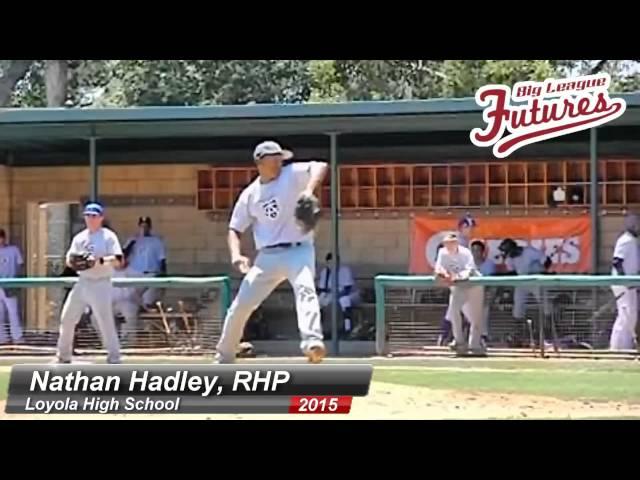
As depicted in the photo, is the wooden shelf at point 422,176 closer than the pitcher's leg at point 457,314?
No

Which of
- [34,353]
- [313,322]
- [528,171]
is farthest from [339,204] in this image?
[313,322]

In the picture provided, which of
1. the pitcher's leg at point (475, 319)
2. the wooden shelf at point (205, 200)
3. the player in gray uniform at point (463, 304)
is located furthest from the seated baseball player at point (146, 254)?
the pitcher's leg at point (475, 319)

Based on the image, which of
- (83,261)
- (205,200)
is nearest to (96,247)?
(83,261)

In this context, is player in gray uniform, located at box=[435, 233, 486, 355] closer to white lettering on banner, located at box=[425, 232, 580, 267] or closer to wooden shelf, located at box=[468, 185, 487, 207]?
white lettering on banner, located at box=[425, 232, 580, 267]

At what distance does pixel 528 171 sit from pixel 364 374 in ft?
23.5

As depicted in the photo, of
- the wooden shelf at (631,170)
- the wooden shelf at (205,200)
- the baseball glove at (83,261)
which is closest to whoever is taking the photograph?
the baseball glove at (83,261)

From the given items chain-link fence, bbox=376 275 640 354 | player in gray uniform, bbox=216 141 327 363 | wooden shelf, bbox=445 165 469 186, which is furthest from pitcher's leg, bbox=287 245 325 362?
wooden shelf, bbox=445 165 469 186

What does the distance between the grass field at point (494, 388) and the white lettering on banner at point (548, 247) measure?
14.7 ft

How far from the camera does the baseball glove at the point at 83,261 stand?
11273 mm

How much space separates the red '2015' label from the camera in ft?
30.1

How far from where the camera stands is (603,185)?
16.5 m

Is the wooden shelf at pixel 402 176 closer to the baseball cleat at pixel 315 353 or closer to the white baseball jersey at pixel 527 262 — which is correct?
the white baseball jersey at pixel 527 262

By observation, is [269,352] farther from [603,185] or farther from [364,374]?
[603,185]

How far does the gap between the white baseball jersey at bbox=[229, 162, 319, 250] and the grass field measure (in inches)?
50.7
